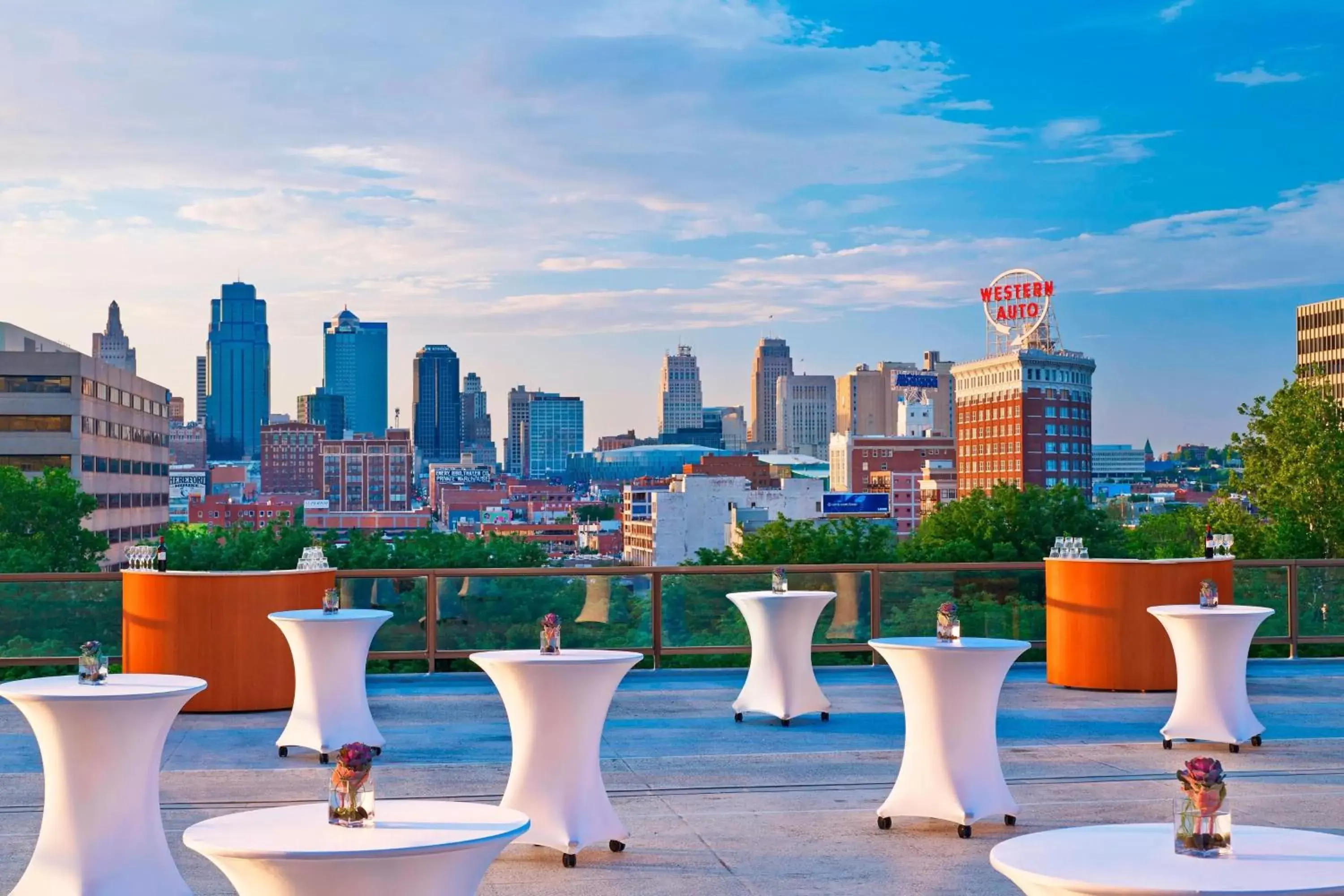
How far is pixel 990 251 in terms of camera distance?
18300 cm

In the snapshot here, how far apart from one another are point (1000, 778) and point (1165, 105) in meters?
157

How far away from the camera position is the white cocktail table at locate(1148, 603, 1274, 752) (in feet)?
37.2

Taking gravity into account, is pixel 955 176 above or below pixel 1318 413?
above

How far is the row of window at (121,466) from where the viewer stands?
141250mm

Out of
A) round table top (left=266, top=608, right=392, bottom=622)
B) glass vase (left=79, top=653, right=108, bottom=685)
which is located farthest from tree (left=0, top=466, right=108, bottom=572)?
glass vase (left=79, top=653, right=108, bottom=685)

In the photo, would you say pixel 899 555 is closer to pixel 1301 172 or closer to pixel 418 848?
pixel 418 848

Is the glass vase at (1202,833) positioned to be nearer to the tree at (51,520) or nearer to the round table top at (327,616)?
the round table top at (327,616)

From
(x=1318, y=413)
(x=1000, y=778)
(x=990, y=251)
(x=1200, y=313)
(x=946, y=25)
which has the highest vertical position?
(x=946, y=25)

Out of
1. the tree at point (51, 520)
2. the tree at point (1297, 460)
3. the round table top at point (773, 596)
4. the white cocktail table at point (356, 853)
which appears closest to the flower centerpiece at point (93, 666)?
the white cocktail table at point (356, 853)

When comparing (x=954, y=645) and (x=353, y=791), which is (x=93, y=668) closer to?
(x=353, y=791)

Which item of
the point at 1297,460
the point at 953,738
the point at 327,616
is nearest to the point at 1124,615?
the point at 953,738

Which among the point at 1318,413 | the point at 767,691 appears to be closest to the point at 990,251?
the point at 1318,413

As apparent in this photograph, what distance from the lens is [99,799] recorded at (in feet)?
22.9

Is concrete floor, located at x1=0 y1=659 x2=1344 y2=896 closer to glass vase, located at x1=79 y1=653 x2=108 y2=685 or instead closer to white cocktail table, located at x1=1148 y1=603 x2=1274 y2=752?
white cocktail table, located at x1=1148 y1=603 x2=1274 y2=752
